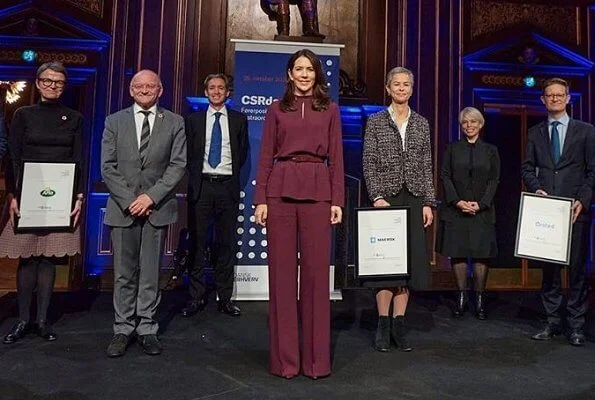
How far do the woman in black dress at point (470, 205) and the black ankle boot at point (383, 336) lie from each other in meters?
1.05

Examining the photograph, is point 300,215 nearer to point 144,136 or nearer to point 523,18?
point 144,136

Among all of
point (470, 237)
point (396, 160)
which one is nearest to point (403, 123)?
point (396, 160)

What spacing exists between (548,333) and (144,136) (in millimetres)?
2529

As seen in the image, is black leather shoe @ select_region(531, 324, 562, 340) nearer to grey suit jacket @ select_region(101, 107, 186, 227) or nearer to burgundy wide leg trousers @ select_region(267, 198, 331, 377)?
burgundy wide leg trousers @ select_region(267, 198, 331, 377)

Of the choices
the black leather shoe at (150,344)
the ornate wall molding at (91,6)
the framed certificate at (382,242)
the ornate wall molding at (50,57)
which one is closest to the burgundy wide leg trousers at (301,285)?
the framed certificate at (382,242)

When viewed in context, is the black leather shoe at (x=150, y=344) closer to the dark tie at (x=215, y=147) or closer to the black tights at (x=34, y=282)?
the black tights at (x=34, y=282)

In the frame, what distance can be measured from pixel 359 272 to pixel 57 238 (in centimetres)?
161

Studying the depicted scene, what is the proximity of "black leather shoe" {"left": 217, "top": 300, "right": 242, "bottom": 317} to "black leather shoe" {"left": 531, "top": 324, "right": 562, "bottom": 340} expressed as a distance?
6.00ft

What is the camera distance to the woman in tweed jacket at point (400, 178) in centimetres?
266

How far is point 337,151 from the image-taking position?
91.7 inches

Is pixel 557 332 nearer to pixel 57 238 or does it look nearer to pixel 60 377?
pixel 60 377

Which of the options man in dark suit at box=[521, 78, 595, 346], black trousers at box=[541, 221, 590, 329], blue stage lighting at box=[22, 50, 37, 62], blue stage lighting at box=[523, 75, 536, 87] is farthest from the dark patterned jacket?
blue stage lighting at box=[22, 50, 37, 62]

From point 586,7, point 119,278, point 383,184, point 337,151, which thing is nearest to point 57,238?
point 119,278

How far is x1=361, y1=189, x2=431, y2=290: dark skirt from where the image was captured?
262 cm
